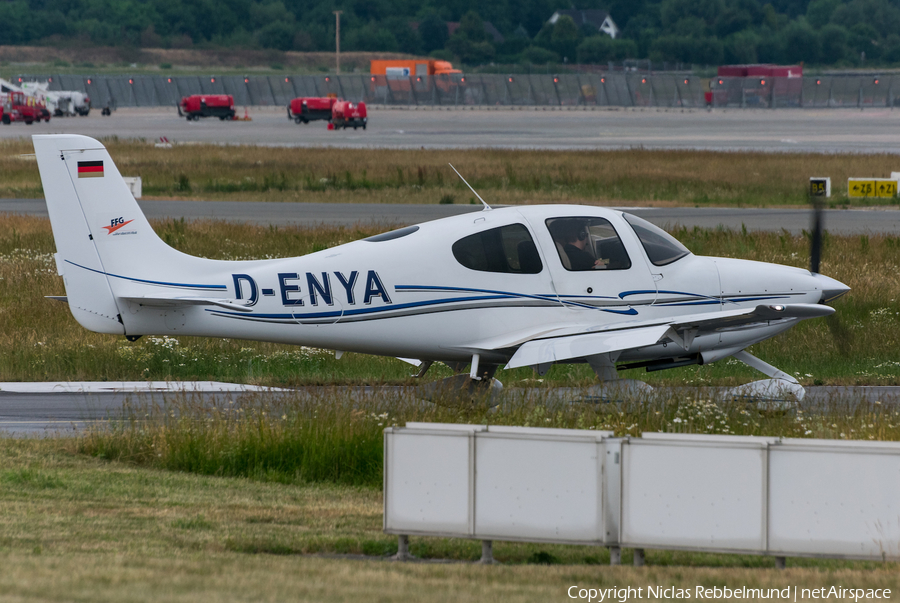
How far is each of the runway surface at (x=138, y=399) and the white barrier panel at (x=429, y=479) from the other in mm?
4423

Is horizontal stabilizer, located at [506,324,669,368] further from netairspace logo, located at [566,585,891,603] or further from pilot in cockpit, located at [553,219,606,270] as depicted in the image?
netairspace logo, located at [566,585,891,603]

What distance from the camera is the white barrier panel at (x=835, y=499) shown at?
7.02m

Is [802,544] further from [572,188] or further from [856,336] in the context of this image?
[572,188]

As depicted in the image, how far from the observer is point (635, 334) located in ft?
39.7

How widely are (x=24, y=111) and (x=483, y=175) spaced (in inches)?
2256

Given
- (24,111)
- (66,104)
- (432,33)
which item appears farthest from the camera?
(432,33)

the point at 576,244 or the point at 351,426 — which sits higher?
the point at 576,244

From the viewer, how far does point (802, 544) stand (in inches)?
278

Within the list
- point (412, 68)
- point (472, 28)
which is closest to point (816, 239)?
point (412, 68)

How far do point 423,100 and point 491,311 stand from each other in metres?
100

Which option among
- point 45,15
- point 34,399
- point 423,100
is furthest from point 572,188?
point 45,15

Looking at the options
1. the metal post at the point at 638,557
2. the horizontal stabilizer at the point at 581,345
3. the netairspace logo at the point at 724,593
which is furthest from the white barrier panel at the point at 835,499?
the horizontal stabilizer at the point at 581,345

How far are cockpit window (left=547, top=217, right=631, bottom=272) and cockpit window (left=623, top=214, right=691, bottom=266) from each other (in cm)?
35

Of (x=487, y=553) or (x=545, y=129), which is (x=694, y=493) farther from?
(x=545, y=129)
